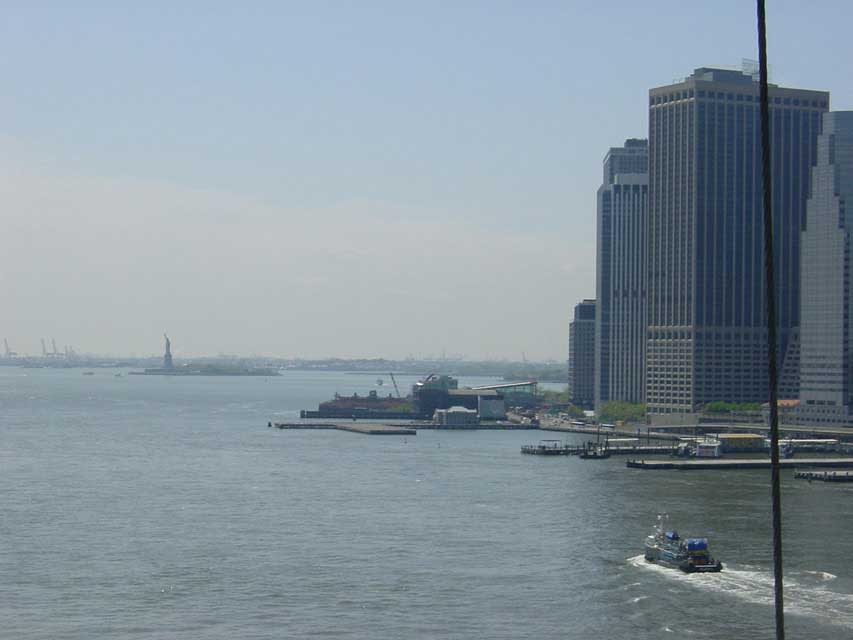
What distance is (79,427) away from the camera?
160375 mm

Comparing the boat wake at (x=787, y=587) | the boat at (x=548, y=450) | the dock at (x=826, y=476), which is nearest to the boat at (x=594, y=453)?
the boat at (x=548, y=450)

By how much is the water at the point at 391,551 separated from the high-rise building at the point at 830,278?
53.1 meters

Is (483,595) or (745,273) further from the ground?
(745,273)

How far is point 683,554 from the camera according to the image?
202ft

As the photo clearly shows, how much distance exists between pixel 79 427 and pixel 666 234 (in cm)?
8567

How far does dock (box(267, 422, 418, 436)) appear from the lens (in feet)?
557

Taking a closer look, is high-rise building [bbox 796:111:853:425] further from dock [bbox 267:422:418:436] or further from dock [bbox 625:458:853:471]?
dock [bbox 267:422:418:436]

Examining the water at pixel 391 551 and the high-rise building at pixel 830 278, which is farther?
the high-rise building at pixel 830 278

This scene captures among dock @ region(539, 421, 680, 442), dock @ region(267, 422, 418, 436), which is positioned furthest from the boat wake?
dock @ region(267, 422, 418, 436)

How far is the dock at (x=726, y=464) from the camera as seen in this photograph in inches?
4791

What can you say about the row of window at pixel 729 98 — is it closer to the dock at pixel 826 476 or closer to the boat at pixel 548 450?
the boat at pixel 548 450

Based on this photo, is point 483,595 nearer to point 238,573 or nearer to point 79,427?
point 238,573

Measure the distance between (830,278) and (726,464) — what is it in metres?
51.4

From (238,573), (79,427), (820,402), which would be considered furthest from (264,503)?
(820,402)
